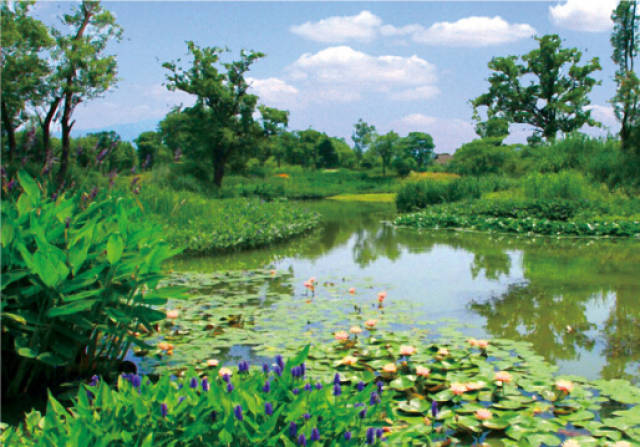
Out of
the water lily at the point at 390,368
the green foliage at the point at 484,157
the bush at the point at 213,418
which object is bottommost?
the water lily at the point at 390,368

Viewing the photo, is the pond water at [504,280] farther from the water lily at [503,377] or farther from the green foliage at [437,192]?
the green foliage at [437,192]

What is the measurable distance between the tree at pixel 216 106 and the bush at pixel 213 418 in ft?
76.5

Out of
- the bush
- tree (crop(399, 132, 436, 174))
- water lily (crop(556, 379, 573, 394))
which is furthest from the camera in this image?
tree (crop(399, 132, 436, 174))

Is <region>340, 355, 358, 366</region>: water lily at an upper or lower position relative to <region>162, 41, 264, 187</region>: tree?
lower

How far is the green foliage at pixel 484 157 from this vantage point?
26.6 meters

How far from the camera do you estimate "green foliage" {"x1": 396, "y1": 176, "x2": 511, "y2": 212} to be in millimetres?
17938

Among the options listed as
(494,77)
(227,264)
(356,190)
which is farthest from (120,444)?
(494,77)

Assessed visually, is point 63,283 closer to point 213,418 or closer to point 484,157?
point 213,418

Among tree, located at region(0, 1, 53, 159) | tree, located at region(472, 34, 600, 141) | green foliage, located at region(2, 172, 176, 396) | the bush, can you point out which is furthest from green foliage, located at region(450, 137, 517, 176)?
the bush

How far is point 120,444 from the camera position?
174 cm

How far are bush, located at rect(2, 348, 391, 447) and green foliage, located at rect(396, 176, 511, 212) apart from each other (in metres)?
16.1

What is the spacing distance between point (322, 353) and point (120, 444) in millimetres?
1966

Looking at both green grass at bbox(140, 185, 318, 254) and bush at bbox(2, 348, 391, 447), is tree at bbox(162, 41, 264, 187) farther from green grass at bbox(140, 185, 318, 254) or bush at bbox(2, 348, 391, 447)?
bush at bbox(2, 348, 391, 447)

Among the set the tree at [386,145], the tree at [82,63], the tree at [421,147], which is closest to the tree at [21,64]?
the tree at [82,63]
